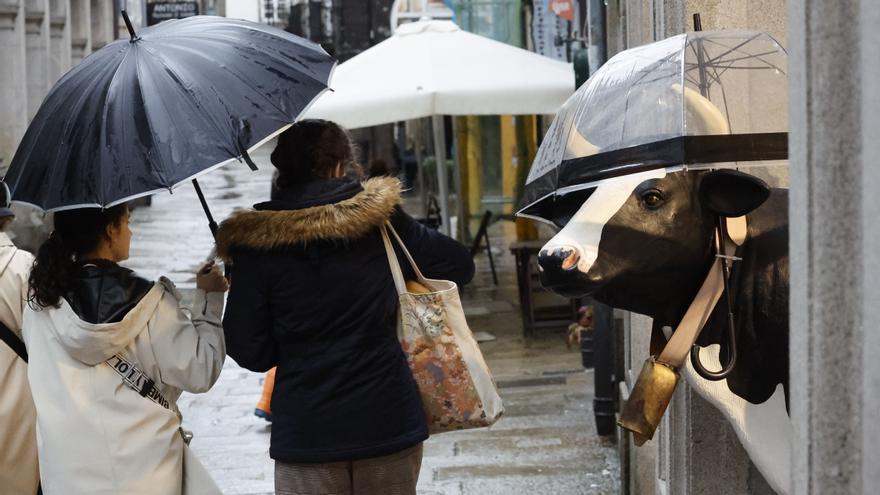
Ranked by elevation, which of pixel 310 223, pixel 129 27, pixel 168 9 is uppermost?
pixel 168 9

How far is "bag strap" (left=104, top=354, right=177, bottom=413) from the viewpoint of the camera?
444cm

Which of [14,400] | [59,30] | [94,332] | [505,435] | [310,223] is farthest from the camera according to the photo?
[59,30]

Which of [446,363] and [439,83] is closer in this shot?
[446,363]

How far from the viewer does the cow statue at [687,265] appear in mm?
3299

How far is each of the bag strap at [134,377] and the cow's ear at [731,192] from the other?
199cm

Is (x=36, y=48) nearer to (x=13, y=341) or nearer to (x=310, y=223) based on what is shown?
(x=13, y=341)

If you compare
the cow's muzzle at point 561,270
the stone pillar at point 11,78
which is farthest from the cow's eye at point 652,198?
the stone pillar at point 11,78

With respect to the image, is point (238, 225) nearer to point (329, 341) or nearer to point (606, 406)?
point (329, 341)

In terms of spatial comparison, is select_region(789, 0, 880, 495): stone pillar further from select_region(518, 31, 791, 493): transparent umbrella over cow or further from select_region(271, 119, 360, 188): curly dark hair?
select_region(271, 119, 360, 188): curly dark hair

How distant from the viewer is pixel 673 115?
11.4 feet

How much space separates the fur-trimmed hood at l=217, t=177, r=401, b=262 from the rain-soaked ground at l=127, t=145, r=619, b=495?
3287 mm

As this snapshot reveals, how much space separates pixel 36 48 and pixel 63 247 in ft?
67.0

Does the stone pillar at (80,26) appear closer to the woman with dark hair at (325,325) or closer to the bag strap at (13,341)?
the bag strap at (13,341)

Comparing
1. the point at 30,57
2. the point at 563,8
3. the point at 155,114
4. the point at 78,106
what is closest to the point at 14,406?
the point at 78,106
